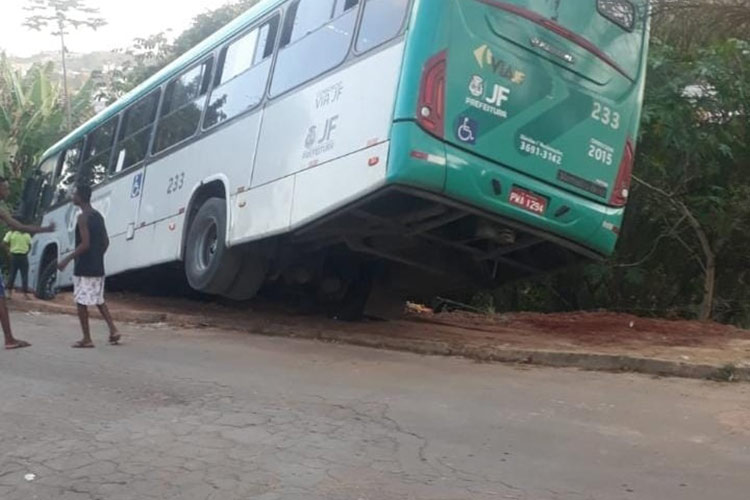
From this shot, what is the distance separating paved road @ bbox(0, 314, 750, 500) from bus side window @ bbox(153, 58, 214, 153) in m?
4.00

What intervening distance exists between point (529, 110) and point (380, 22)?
1.43 m

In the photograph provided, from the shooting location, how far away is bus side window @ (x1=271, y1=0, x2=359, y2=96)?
7.65m

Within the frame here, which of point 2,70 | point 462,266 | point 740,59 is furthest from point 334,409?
point 2,70

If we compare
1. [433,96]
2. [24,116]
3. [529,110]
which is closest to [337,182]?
[433,96]

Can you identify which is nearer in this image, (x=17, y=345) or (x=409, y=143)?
(x=409, y=143)

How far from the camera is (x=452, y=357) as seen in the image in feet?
26.2

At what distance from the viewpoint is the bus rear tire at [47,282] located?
16141mm

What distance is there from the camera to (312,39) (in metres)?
8.19

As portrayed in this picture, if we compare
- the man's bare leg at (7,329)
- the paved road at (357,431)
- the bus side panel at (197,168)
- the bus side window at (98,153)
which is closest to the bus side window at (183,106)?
the bus side panel at (197,168)

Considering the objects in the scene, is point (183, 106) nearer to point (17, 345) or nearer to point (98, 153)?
point (98, 153)

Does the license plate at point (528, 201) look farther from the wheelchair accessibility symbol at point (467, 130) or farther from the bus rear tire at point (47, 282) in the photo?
the bus rear tire at point (47, 282)

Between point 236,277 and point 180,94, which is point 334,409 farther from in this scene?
point 180,94

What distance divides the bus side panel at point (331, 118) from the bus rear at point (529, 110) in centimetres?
29

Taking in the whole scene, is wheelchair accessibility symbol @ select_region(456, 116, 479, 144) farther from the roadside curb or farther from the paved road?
the roadside curb
